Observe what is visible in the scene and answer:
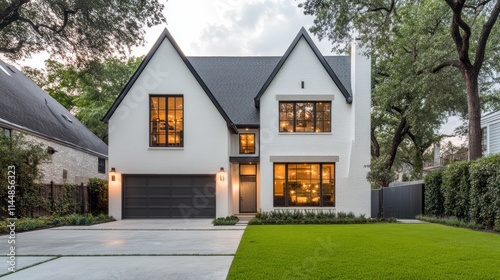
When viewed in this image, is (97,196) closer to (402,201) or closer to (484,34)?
(402,201)

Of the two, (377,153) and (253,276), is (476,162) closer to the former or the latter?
(253,276)

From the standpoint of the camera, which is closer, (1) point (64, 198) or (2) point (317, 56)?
(2) point (317, 56)

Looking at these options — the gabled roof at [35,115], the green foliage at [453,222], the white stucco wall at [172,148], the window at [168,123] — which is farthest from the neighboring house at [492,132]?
the gabled roof at [35,115]

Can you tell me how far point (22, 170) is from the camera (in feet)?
47.2

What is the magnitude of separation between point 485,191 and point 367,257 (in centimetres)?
703

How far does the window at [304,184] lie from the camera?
1684 centimetres

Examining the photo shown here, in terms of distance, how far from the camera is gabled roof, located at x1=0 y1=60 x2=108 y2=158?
17031mm

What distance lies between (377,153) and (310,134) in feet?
41.2

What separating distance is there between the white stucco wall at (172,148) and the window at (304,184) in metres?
2.46

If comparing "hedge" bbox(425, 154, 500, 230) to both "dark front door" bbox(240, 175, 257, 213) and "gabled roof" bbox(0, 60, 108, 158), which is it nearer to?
"dark front door" bbox(240, 175, 257, 213)

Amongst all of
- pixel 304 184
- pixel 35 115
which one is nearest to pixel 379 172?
pixel 304 184

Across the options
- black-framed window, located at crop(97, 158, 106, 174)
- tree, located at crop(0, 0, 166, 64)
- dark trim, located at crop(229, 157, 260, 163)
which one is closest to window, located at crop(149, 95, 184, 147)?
dark trim, located at crop(229, 157, 260, 163)

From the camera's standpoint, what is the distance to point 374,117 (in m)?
26.3

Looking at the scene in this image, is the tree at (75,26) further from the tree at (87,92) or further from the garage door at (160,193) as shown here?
the tree at (87,92)
